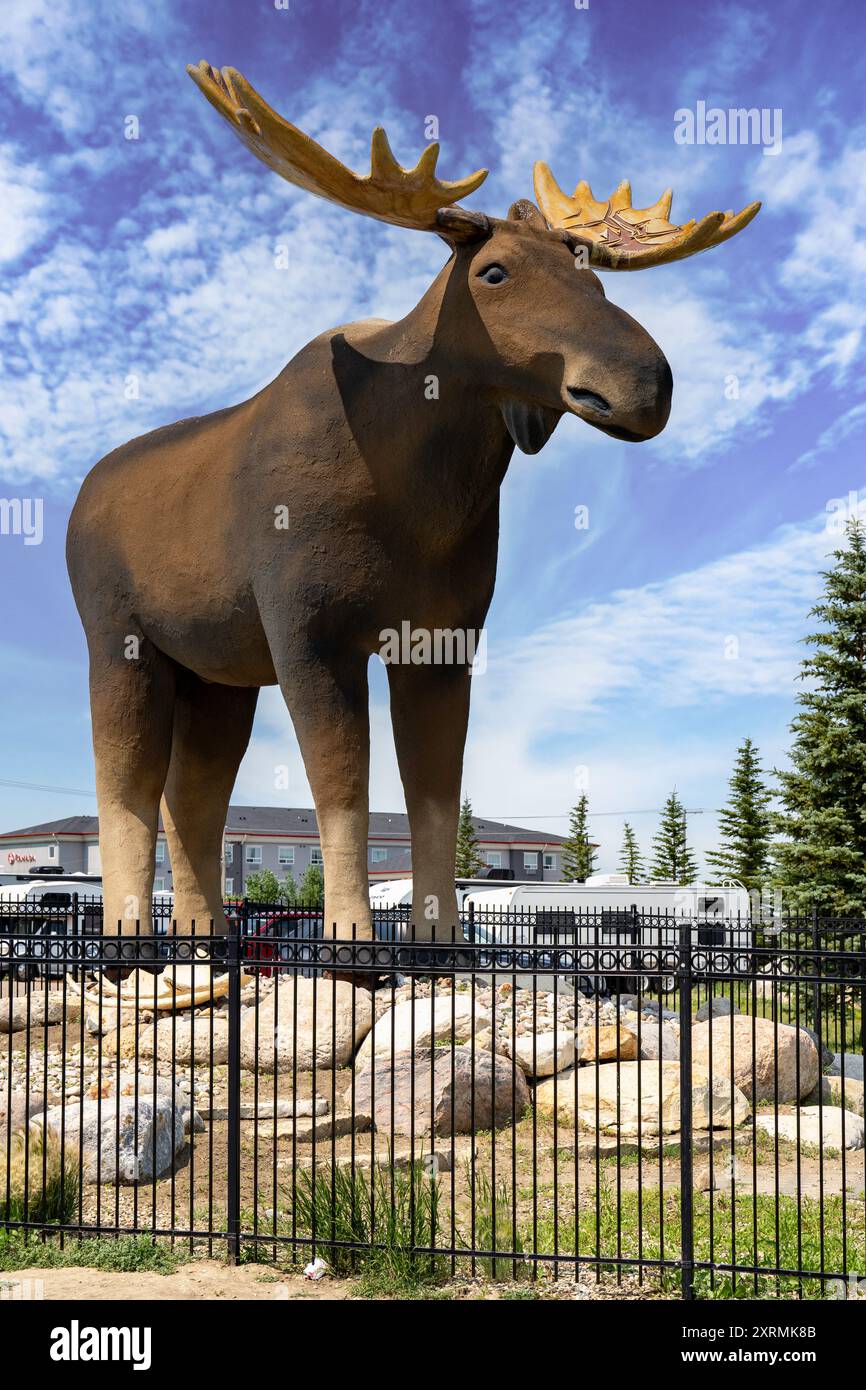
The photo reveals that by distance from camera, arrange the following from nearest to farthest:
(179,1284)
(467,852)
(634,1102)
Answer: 1. (179,1284)
2. (634,1102)
3. (467,852)

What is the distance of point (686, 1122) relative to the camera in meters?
5.86

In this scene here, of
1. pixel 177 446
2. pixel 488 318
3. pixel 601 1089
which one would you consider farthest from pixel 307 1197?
pixel 177 446

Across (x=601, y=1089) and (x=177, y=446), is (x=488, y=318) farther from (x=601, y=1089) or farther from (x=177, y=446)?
(x=601, y=1089)

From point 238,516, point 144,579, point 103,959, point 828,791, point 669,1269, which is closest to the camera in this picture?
point 669,1269

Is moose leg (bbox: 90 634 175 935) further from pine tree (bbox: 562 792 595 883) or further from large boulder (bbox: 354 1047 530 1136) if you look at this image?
pine tree (bbox: 562 792 595 883)

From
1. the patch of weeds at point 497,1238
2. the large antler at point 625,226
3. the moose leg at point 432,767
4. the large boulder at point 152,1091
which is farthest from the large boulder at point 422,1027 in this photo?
the large antler at point 625,226

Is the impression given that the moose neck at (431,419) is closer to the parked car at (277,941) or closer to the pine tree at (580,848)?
the parked car at (277,941)

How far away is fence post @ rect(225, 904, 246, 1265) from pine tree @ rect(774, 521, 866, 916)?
528 inches

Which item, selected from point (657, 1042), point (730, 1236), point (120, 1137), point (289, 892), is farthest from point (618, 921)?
point (289, 892)

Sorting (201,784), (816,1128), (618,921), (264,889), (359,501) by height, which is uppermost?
(359,501)

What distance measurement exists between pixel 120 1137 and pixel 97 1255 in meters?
1.20

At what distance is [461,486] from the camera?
32.2ft

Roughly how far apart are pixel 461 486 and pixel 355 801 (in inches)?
107

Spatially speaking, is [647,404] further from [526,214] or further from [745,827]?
[745,827]
